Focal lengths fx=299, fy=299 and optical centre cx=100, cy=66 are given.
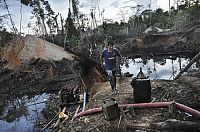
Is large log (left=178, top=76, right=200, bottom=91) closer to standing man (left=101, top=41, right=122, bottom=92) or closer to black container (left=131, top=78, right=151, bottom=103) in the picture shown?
black container (left=131, top=78, right=151, bottom=103)

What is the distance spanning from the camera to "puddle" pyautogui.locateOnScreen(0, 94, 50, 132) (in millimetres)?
14445

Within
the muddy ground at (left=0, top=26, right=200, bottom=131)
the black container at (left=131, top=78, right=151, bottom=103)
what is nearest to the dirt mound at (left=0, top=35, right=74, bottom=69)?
the muddy ground at (left=0, top=26, right=200, bottom=131)

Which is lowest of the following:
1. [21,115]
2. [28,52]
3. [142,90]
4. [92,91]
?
[21,115]

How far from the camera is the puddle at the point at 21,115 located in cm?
1445

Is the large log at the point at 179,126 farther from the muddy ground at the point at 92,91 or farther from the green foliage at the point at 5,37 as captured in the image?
the green foliage at the point at 5,37

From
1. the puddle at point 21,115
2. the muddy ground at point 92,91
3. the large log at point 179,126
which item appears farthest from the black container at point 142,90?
the puddle at point 21,115

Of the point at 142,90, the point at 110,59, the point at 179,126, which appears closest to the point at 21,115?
the point at 110,59

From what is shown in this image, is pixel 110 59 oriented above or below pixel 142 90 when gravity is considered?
above

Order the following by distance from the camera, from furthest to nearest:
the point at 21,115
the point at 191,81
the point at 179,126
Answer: the point at 21,115 → the point at 191,81 → the point at 179,126

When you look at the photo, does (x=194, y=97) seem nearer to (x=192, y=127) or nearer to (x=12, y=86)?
(x=192, y=127)

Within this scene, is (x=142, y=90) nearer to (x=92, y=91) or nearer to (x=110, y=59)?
(x=110, y=59)

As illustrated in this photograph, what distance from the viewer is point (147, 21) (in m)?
69.9

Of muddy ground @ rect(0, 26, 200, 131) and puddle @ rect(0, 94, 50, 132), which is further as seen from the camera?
puddle @ rect(0, 94, 50, 132)

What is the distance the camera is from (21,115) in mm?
17109
